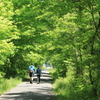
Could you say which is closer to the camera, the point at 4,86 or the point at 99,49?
the point at 99,49

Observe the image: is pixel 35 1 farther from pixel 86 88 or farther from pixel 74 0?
pixel 86 88

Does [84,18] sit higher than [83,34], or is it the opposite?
[84,18]

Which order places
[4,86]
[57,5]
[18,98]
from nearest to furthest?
1. [57,5]
2. [18,98]
3. [4,86]

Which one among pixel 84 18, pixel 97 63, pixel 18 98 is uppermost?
pixel 84 18

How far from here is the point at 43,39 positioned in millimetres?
26922

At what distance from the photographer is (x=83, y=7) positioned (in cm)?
1026

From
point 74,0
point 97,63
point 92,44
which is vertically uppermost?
point 74,0

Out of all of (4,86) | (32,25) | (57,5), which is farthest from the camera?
(32,25)

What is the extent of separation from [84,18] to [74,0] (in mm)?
932

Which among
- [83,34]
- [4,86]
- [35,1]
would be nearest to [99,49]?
[83,34]

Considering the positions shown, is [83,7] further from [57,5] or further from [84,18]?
[57,5]

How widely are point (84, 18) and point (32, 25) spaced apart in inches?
639

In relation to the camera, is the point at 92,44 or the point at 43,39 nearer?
the point at 92,44

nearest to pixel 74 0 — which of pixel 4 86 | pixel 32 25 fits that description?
pixel 4 86
